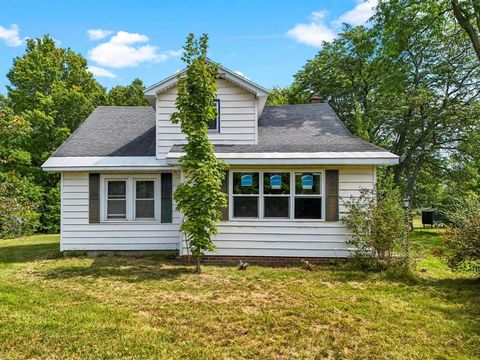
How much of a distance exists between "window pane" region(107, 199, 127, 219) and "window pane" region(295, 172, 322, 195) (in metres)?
5.18

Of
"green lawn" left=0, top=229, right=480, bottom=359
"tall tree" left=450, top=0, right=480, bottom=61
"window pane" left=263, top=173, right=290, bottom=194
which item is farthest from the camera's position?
"tall tree" left=450, top=0, right=480, bottom=61

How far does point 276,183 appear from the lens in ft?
29.0

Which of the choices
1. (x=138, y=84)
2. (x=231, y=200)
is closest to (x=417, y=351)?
(x=231, y=200)

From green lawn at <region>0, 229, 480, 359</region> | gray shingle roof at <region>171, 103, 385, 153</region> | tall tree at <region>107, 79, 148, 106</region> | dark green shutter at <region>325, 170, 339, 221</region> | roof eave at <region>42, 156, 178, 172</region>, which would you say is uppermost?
tall tree at <region>107, 79, 148, 106</region>

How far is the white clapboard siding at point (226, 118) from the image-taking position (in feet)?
32.1

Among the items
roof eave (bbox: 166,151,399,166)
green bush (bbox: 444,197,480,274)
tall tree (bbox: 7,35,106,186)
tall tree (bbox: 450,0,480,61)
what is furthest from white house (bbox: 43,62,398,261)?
tall tree (bbox: 7,35,106,186)

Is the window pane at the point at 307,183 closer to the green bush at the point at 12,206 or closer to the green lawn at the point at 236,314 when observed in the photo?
the green lawn at the point at 236,314

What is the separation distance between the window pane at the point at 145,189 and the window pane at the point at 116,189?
0.41 meters

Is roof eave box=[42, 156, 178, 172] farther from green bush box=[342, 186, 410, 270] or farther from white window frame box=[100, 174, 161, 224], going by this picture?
green bush box=[342, 186, 410, 270]

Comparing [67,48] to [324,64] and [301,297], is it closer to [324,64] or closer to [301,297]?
[324,64]

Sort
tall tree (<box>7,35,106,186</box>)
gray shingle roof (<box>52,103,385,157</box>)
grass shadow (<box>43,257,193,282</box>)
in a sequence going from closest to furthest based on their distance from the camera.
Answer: grass shadow (<box>43,257,193,282</box>) → gray shingle roof (<box>52,103,385,157</box>) → tall tree (<box>7,35,106,186</box>)

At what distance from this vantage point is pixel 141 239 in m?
9.77

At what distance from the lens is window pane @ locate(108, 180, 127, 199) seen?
9891mm

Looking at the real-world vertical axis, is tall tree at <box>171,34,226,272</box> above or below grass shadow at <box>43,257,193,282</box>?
above
